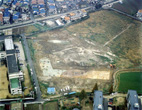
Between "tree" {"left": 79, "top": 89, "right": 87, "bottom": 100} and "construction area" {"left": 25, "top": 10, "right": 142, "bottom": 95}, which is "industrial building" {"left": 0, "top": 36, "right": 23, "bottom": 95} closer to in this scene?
"construction area" {"left": 25, "top": 10, "right": 142, "bottom": 95}

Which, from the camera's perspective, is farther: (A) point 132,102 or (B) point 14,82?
(B) point 14,82

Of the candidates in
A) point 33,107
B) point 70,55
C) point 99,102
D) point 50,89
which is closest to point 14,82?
point 33,107

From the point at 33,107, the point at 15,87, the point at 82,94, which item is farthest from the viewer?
the point at 15,87

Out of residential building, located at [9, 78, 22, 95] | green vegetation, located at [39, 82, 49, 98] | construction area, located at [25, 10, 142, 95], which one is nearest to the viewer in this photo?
residential building, located at [9, 78, 22, 95]

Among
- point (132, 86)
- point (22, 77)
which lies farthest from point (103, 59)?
point (22, 77)

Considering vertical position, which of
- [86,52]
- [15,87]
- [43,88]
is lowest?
[43,88]

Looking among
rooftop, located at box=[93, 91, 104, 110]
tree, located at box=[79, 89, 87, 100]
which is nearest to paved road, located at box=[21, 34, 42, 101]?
tree, located at box=[79, 89, 87, 100]

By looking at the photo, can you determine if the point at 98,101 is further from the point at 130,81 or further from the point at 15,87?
the point at 15,87
